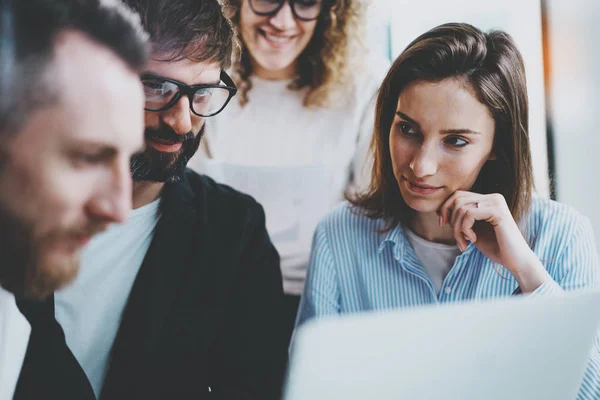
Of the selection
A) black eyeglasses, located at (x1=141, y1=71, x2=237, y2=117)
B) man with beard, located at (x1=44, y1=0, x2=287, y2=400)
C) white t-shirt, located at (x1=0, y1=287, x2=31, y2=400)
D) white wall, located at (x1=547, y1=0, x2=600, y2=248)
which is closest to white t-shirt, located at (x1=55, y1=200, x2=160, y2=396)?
man with beard, located at (x1=44, y1=0, x2=287, y2=400)

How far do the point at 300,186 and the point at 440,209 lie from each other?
1.92 feet

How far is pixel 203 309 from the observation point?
1.29 meters

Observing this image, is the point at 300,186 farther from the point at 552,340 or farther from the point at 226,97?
the point at 552,340

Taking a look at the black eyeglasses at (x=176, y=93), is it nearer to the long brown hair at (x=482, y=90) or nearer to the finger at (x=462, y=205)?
the long brown hair at (x=482, y=90)

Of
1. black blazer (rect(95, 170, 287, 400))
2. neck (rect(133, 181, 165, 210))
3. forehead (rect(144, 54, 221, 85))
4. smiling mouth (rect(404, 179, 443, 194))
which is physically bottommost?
black blazer (rect(95, 170, 287, 400))

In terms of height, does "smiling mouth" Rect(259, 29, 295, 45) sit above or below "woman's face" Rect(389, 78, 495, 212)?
above

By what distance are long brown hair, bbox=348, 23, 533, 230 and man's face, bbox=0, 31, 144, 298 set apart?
28.4 inches

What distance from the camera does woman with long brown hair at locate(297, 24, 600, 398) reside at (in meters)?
1.24

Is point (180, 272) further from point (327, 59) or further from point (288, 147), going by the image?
point (327, 59)

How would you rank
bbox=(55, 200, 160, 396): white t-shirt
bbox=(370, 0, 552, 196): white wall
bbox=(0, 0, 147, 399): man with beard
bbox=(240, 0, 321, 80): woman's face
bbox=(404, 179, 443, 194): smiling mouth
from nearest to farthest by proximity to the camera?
bbox=(0, 0, 147, 399): man with beard < bbox=(55, 200, 160, 396): white t-shirt < bbox=(404, 179, 443, 194): smiling mouth < bbox=(370, 0, 552, 196): white wall < bbox=(240, 0, 321, 80): woman's face

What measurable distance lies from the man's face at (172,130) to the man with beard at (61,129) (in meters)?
0.28

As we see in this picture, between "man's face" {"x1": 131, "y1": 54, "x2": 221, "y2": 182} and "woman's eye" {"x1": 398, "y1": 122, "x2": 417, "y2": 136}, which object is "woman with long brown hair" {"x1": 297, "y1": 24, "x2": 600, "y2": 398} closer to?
"woman's eye" {"x1": 398, "y1": 122, "x2": 417, "y2": 136}

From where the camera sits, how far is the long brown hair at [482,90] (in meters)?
1.24

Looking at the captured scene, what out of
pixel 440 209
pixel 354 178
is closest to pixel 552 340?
pixel 440 209
